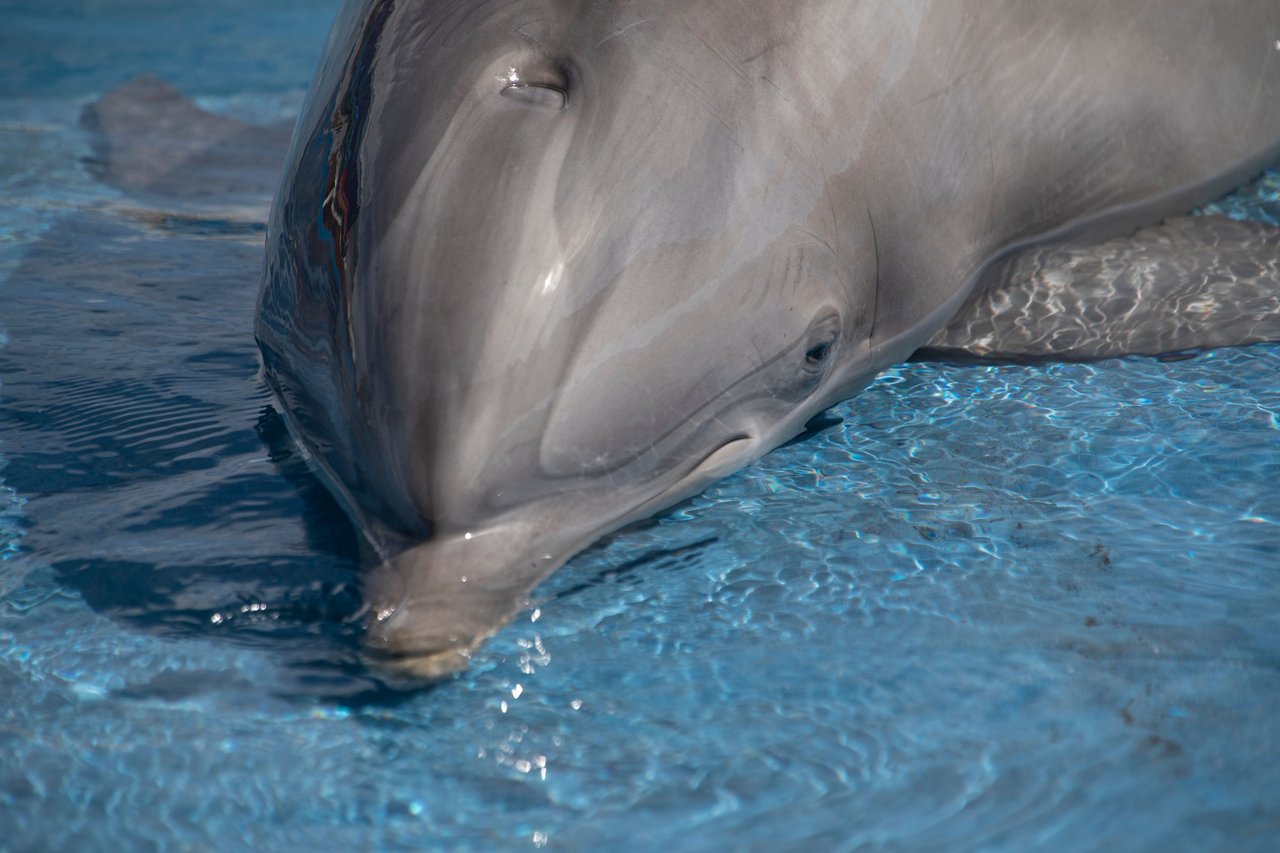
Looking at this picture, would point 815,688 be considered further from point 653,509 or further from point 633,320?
point 633,320

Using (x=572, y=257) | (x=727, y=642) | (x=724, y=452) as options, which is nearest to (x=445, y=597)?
(x=727, y=642)

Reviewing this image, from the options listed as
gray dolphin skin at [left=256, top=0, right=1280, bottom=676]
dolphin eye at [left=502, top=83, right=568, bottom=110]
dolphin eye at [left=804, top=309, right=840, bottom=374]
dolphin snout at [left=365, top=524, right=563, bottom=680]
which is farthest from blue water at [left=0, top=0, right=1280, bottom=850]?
dolphin eye at [left=502, top=83, right=568, bottom=110]

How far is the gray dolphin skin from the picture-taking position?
9.52 feet

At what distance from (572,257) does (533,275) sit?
0.36 feet

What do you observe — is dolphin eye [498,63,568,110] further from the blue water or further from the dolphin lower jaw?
the blue water

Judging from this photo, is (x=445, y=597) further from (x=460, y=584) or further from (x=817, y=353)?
(x=817, y=353)

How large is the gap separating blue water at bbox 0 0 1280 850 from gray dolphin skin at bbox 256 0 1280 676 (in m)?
0.18

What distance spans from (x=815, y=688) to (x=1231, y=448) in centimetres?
166

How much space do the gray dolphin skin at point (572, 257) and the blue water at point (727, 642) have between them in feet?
0.60

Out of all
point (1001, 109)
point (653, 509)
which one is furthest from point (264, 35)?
point (653, 509)

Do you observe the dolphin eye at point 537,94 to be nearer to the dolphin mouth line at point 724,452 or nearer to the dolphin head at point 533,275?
the dolphin head at point 533,275

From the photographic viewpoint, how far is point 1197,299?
4605 mm

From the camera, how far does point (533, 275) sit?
2908 mm

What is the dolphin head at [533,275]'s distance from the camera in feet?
9.49
